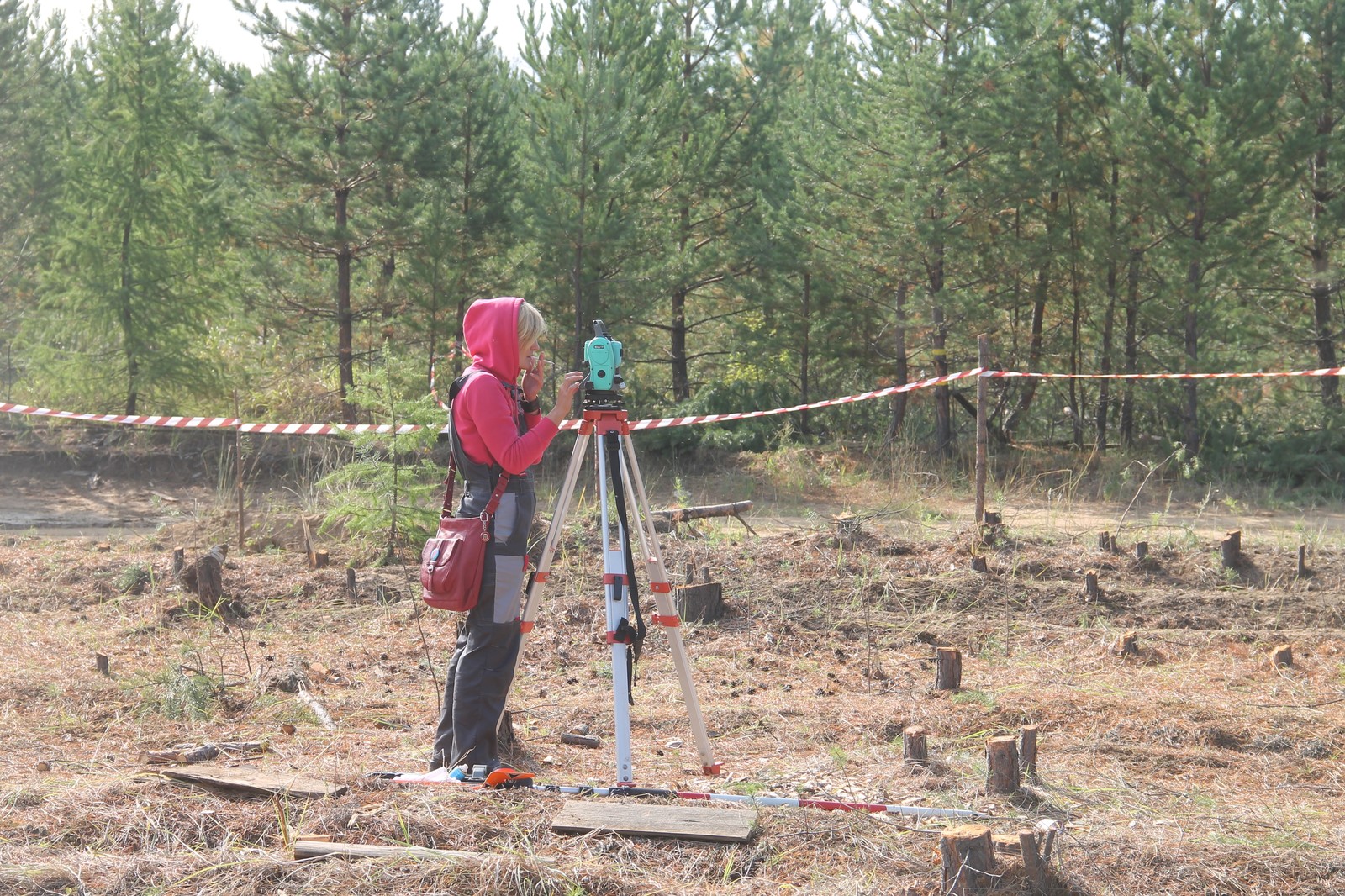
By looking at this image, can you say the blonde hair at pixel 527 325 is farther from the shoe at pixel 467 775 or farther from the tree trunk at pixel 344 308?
the tree trunk at pixel 344 308

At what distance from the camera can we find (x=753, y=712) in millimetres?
5449

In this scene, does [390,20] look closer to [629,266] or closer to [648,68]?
[648,68]

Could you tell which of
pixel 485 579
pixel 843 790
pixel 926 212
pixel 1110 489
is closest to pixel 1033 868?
pixel 843 790

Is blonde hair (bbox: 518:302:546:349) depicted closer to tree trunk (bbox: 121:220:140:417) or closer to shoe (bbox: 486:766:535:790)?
shoe (bbox: 486:766:535:790)

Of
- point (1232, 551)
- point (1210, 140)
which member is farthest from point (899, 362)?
point (1232, 551)

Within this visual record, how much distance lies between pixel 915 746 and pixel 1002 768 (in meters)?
0.41

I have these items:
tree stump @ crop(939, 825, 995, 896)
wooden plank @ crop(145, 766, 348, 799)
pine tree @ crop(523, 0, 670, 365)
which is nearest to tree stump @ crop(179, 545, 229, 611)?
wooden plank @ crop(145, 766, 348, 799)

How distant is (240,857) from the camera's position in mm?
3391

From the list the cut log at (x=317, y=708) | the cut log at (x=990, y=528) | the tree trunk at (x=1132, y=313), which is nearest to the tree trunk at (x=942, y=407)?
the tree trunk at (x=1132, y=313)

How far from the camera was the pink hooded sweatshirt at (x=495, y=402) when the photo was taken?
3926 millimetres

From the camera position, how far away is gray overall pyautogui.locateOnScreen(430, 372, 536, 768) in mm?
4008

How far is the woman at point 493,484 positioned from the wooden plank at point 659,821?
0.55 m

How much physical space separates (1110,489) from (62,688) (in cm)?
1130

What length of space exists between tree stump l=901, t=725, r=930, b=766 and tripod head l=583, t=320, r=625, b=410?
5.35 ft
